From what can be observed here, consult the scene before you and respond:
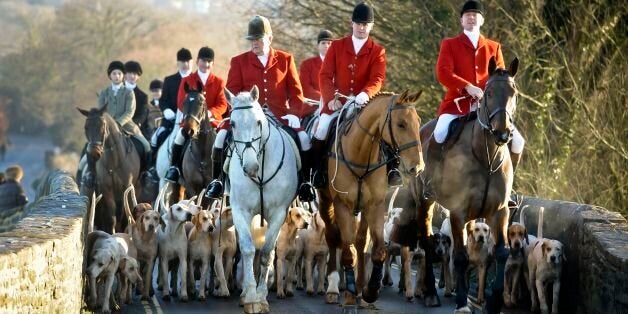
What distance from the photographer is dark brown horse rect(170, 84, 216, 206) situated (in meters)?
15.4

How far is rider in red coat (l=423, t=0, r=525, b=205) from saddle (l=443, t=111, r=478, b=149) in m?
0.07

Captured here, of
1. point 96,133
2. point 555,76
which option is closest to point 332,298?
point 96,133

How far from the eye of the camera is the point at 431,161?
41.8 feet

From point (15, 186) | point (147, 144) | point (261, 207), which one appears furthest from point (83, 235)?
point (15, 186)

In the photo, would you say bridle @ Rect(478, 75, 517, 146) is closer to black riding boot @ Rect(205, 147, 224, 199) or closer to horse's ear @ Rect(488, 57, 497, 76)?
horse's ear @ Rect(488, 57, 497, 76)

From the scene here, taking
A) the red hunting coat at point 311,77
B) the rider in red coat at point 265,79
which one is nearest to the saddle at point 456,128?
the rider in red coat at point 265,79

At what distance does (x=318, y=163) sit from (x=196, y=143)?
349cm

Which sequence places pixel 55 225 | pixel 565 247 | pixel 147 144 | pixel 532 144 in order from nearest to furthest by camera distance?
1. pixel 55 225
2. pixel 565 247
3. pixel 147 144
4. pixel 532 144

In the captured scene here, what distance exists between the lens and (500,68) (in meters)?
11.9

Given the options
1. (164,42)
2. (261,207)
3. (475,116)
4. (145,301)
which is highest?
(164,42)

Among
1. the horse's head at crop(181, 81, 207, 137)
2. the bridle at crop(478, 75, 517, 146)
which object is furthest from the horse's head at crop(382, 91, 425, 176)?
the horse's head at crop(181, 81, 207, 137)

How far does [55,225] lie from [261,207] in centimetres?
247

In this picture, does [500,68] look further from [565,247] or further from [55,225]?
[55,225]

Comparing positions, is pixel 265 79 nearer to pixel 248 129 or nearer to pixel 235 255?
pixel 248 129
